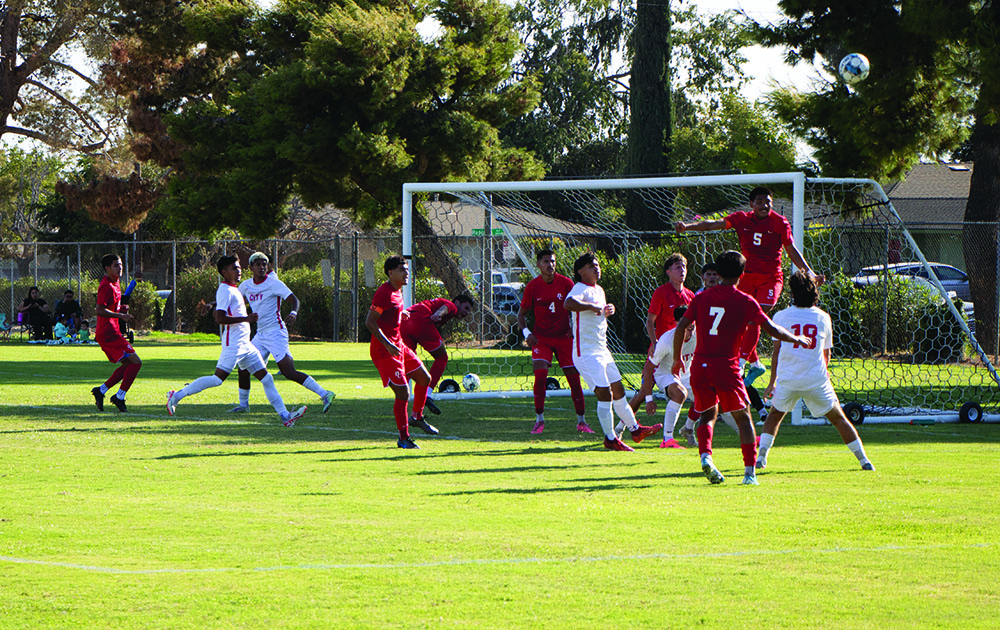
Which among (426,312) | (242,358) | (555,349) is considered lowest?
(242,358)

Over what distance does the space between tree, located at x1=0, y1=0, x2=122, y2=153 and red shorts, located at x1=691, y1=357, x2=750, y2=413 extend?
3663 centimetres

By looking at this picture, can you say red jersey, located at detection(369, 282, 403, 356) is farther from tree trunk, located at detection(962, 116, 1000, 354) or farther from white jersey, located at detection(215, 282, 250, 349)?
tree trunk, located at detection(962, 116, 1000, 354)

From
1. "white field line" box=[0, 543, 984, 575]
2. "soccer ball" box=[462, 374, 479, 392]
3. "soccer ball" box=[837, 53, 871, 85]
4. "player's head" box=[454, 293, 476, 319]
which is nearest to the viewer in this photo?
"white field line" box=[0, 543, 984, 575]

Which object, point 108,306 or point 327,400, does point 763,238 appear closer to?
point 327,400

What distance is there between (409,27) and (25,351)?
13.3 metres

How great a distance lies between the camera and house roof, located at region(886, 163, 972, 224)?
45.4 metres

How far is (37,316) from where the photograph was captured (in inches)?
1332

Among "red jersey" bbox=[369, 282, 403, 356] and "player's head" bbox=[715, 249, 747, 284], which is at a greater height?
"player's head" bbox=[715, 249, 747, 284]

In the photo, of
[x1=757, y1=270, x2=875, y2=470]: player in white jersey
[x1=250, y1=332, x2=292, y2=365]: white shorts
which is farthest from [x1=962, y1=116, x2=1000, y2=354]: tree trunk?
[x1=250, y1=332, x2=292, y2=365]: white shorts

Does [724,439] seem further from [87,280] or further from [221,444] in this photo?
[87,280]

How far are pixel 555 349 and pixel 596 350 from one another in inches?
73.0

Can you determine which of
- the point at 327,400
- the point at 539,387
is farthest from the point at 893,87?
the point at 327,400

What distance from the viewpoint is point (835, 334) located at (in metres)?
23.1

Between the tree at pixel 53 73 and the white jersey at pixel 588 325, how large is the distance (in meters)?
34.4
